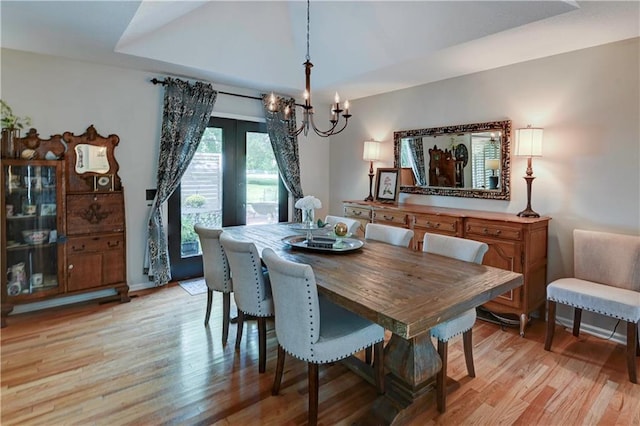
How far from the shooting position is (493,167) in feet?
12.3

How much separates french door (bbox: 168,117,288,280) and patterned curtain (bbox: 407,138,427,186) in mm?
1991

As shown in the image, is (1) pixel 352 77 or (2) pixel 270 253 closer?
(2) pixel 270 253

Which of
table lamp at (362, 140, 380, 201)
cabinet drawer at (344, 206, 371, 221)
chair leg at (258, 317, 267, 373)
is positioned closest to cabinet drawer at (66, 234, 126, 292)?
chair leg at (258, 317, 267, 373)

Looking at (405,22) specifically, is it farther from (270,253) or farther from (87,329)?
(87,329)

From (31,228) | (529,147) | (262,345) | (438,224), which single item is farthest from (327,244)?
(31,228)

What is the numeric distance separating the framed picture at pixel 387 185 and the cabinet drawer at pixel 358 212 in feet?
1.03

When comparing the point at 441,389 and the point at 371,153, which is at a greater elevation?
the point at 371,153

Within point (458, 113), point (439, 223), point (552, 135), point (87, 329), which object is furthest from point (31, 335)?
point (552, 135)

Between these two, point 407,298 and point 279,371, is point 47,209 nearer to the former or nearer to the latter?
point 279,371

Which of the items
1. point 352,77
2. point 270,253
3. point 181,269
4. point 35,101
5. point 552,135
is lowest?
point 181,269

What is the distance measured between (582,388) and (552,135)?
2.23 metres

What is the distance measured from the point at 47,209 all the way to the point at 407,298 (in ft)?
11.6

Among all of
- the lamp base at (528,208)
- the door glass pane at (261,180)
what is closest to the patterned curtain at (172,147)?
the door glass pane at (261,180)

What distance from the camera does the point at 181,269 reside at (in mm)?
4469
